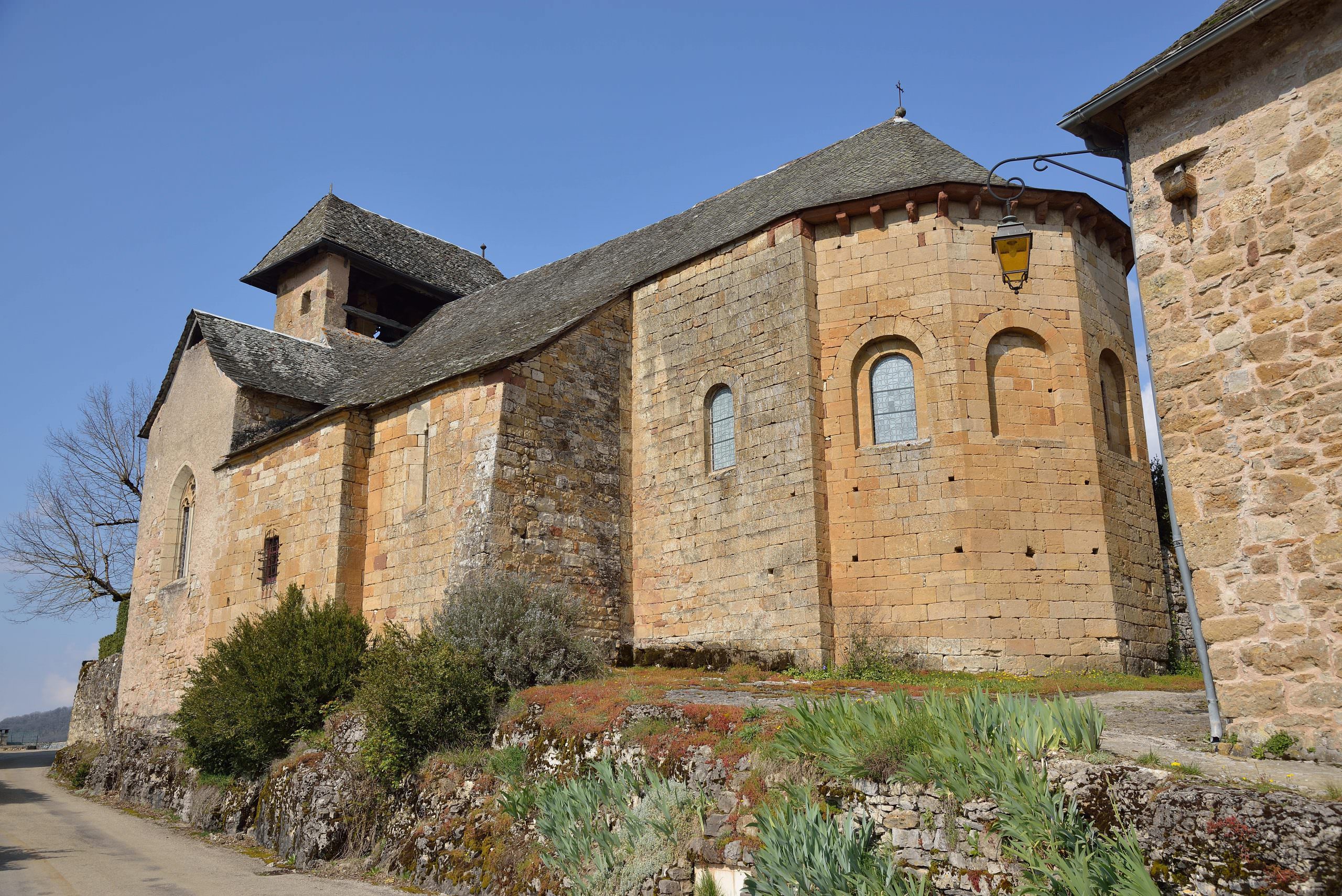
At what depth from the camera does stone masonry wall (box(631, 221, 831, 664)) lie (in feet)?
43.0

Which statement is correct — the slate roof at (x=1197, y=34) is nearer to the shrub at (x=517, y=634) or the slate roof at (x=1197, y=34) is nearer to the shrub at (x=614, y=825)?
the shrub at (x=614, y=825)

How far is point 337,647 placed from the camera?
13.9 meters

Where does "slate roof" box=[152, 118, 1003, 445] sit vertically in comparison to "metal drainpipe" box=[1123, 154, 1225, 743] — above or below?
above

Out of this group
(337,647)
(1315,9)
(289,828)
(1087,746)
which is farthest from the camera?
(337,647)

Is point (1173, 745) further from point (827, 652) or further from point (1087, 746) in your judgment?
point (827, 652)

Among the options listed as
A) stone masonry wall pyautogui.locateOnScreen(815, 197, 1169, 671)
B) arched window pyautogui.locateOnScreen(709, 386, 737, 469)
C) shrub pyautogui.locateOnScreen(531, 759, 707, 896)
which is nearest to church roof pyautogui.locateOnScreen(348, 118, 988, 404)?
stone masonry wall pyautogui.locateOnScreen(815, 197, 1169, 671)

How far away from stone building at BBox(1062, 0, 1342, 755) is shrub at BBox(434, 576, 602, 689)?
779 centimetres

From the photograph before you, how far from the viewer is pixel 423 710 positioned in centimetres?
1073

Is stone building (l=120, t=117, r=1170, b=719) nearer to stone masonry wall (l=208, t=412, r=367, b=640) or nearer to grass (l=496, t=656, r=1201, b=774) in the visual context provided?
stone masonry wall (l=208, t=412, r=367, b=640)

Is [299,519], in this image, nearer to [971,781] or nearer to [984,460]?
[984,460]

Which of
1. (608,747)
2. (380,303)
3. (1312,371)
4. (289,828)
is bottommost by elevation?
(289,828)

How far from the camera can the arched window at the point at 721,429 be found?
48.1 feet

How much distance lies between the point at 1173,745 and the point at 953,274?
826 cm

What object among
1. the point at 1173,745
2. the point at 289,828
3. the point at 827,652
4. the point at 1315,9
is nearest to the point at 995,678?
the point at 827,652
